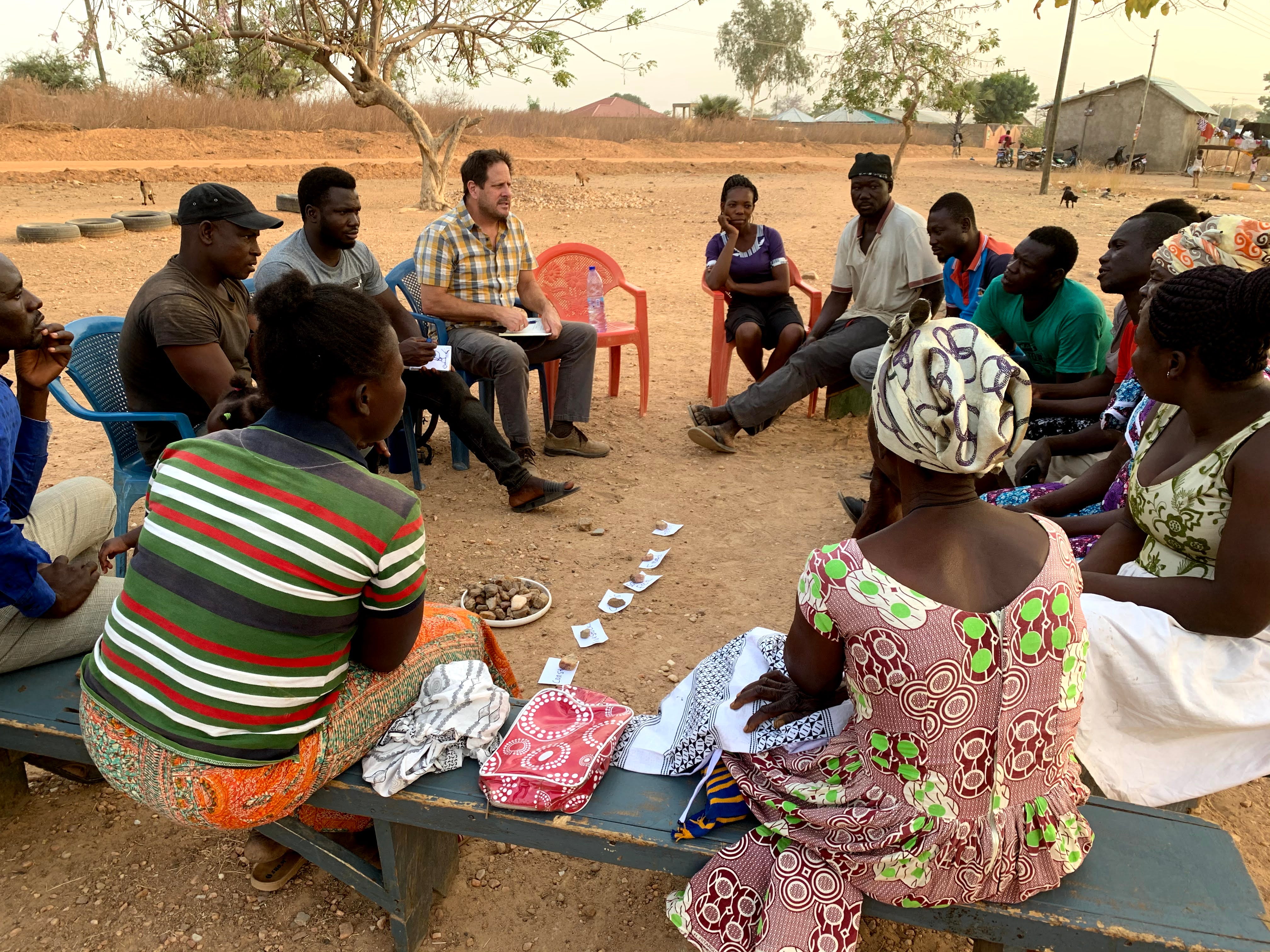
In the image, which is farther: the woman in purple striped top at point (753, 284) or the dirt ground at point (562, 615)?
the woman in purple striped top at point (753, 284)

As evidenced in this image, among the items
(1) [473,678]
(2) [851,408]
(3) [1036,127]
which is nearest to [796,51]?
(3) [1036,127]

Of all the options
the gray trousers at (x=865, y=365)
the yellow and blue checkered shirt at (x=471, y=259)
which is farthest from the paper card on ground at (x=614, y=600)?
the gray trousers at (x=865, y=365)

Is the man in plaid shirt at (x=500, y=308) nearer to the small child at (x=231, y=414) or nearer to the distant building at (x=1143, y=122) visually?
the small child at (x=231, y=414)

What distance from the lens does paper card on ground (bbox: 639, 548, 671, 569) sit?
4.15 meters

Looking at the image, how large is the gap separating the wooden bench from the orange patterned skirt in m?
0.10

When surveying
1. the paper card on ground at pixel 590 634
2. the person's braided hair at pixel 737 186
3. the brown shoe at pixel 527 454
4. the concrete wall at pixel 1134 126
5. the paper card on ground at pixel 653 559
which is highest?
the concrete wall at pixel 1134 126

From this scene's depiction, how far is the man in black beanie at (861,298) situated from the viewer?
5.30 meters

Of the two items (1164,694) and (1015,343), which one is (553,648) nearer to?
(1164,694)

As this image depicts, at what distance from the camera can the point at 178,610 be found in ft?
5.70

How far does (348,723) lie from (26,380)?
176cm

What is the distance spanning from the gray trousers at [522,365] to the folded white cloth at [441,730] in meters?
2.85

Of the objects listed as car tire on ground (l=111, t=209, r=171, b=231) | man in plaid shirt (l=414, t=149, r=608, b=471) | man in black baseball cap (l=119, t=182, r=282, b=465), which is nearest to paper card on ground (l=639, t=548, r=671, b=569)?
man in plaid shirt (l=414, t=149, r=608, b=471)

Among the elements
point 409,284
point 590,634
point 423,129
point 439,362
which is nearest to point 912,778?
point 590,634

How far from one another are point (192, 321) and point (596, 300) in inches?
122
